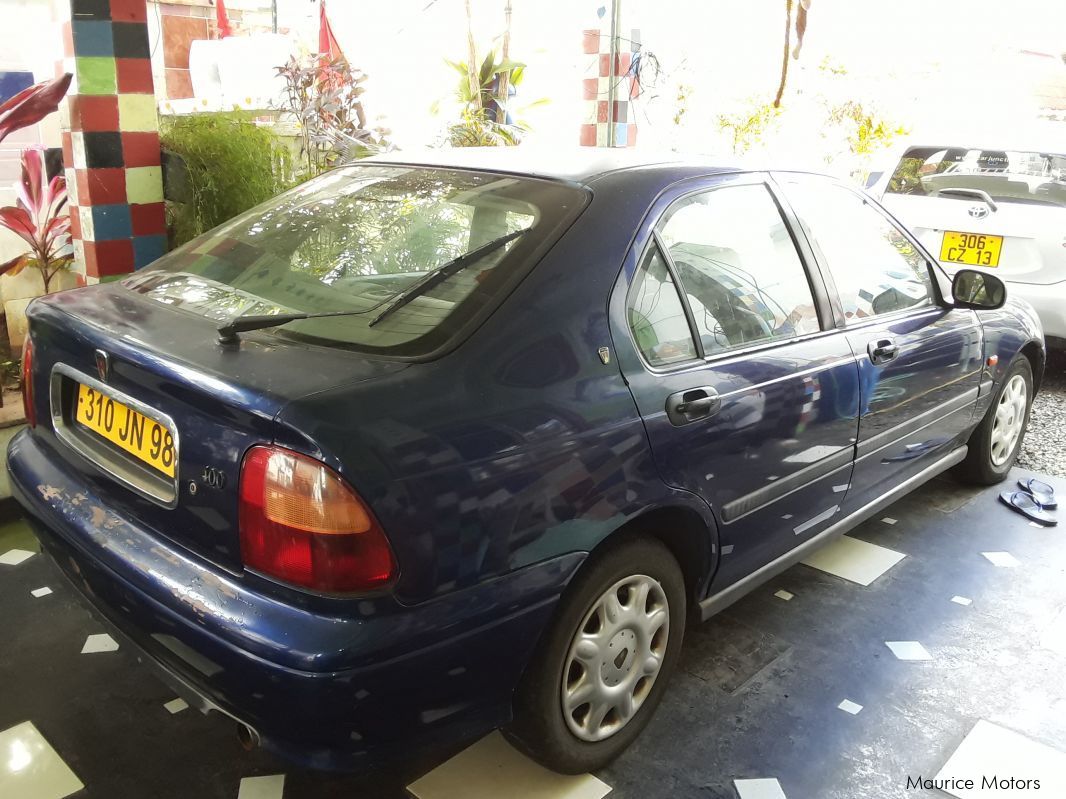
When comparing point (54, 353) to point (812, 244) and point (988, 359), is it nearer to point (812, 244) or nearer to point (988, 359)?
point (812, 244)

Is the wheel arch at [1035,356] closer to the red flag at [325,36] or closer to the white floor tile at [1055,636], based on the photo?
the white floor tile at [1055,636]

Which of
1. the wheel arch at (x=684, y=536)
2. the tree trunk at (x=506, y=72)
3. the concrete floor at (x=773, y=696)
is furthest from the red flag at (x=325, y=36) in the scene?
the wheel arch at (x=684, y=536)

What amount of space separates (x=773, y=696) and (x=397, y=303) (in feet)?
4.75

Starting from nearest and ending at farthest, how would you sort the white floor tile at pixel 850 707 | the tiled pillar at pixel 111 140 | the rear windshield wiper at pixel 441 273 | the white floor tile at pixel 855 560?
the rear windshield wiper at pixel 441 273 → the white floor tile at pixel 850 707 → the white floor tile at pixel 855 560 → the tiled pillar at pixel 111 140

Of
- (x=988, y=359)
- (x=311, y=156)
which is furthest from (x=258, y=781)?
(x=311, y=156)

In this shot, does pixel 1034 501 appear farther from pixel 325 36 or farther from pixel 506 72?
pixel 325 36

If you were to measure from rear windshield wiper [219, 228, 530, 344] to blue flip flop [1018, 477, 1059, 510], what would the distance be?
9.22 ft

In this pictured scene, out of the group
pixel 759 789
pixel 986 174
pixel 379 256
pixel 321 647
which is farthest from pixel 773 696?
pixel 986 174

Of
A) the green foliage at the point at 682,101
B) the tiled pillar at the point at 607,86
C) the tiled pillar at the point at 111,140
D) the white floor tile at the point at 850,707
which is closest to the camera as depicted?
the white floor tile at the point at 850,707

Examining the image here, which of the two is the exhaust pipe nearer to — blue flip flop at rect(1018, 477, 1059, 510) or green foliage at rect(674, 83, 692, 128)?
blue flip flop at rect(1018, 477, 1059, 510)

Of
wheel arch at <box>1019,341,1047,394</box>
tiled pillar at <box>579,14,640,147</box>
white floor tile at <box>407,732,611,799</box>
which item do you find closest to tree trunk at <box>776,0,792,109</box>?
tiled pillar at <box>579,14,640,147</box>

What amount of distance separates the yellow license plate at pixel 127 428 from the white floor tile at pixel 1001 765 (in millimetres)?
1870

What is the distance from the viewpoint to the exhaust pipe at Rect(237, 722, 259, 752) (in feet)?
5.11

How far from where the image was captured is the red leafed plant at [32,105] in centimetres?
317
